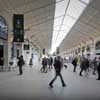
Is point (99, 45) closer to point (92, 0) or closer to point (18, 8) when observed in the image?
point (92, 0)

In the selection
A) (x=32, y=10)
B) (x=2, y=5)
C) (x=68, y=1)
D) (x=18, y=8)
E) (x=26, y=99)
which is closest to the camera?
(x=26, y=99)

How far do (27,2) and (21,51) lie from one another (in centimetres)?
1548

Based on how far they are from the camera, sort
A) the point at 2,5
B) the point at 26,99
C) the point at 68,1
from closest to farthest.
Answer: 1. the point at 26,99
2. the point at 2,5
3. the point at 68,1

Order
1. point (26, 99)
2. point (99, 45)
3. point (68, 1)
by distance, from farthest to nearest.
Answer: point (99, 45) → point (68, 1) → point (26, 99)

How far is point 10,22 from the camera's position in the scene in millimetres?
18188

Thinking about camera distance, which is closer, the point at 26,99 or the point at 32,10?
the point at 26,99

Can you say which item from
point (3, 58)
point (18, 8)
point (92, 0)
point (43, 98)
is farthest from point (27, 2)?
point (43, 98)

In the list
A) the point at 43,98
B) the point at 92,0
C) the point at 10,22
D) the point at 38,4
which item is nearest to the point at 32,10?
the point at 38,4

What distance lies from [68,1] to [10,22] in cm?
600

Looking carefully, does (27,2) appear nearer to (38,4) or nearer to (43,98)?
(38,4)

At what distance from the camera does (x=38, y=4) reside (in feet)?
51.1

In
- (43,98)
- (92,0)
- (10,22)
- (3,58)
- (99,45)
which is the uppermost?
(92,0)

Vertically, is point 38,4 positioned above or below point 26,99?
above

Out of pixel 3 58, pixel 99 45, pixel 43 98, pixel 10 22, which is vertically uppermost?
pixel 10 22
